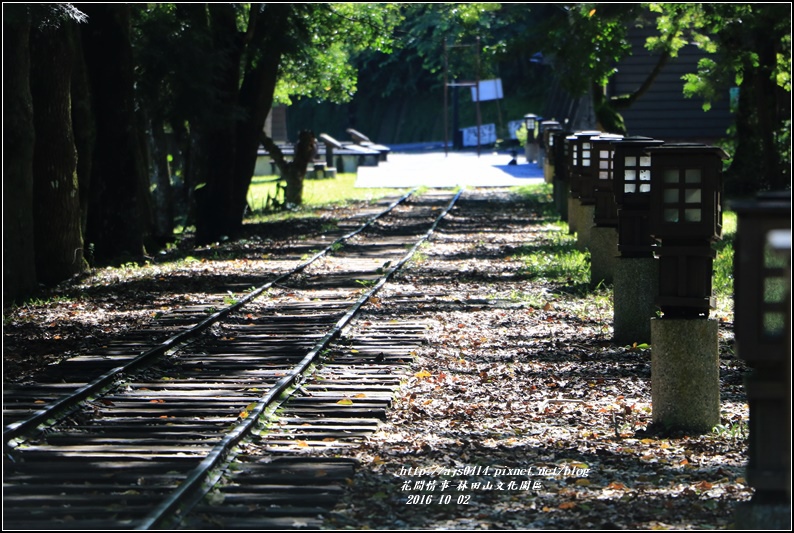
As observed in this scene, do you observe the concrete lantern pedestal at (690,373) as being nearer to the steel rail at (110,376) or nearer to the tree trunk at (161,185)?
the steel rail at (110,376)

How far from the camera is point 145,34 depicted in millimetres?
22969

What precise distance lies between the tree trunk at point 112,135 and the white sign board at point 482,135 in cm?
5052

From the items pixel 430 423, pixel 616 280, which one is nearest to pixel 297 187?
pixel 616 280

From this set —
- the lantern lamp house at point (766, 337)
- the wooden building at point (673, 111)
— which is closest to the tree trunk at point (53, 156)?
the lantern lamp house at point (766, 337)

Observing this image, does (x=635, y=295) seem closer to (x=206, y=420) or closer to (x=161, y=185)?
(x=206, y=420)

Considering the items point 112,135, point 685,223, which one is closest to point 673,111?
point 112,135

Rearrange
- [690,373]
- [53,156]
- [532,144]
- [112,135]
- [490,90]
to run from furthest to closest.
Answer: [490,90] → [532,144] → [112,135] → [53,156] → [690,373]

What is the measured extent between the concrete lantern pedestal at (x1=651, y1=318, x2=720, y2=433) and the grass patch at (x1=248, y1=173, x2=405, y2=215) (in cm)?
2534

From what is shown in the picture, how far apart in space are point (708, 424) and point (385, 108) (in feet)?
250

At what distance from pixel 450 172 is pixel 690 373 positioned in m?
41.8

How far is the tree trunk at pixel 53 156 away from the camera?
56.8ft

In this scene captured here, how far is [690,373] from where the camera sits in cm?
832

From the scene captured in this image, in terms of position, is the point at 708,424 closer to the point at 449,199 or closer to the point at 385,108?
the point at 449,199

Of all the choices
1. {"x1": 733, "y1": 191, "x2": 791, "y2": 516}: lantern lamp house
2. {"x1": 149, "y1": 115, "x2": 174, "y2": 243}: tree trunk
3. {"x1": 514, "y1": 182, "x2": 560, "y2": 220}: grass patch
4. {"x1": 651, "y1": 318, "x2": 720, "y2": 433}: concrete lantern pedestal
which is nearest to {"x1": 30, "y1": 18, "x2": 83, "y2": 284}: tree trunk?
{"x1": 149, "y1": 115, "x2": 174, "y2": 243}: tree trunk
